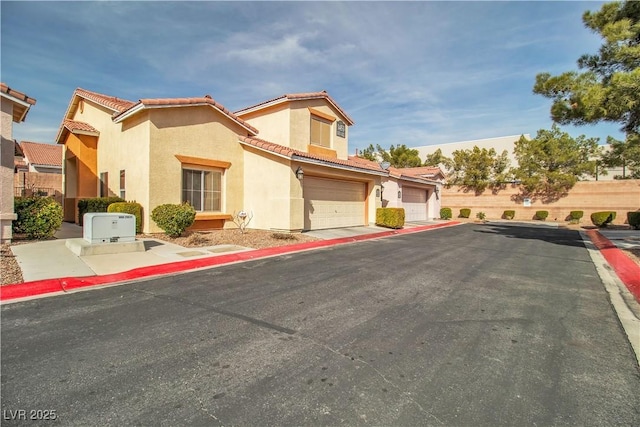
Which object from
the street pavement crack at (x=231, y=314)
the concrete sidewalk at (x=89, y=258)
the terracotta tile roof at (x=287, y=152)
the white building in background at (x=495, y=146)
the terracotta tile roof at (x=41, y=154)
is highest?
the white building in background at (x=495, y=146)

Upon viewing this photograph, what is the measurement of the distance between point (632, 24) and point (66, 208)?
24.5m

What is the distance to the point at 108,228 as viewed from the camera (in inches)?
344

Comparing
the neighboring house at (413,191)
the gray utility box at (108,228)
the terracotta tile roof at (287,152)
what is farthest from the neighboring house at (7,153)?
the neighboring house at (413,191)

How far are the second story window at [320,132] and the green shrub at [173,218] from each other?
8515 mm

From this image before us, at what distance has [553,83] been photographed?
1058 centimetres

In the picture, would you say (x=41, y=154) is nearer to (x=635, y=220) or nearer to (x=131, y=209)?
(x=131, y=209)

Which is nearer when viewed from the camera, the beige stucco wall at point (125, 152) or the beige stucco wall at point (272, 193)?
the beige stucco wall at point (125, 152)

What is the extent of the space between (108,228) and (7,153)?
11.7 feet

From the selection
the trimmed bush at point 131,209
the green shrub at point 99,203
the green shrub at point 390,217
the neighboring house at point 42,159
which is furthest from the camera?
the neighboring house at point 42,159

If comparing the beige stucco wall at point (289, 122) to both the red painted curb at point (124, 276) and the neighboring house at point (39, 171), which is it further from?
the neighboring house at point (39, 171)

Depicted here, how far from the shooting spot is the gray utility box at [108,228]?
337 inches

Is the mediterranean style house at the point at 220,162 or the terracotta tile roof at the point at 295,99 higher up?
the terracotta tile roof at the point at 295,99

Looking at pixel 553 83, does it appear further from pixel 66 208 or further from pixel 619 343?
pixel 66 208

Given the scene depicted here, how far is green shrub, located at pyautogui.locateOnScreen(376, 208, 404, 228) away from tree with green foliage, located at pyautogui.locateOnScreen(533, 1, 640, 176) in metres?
8.26
